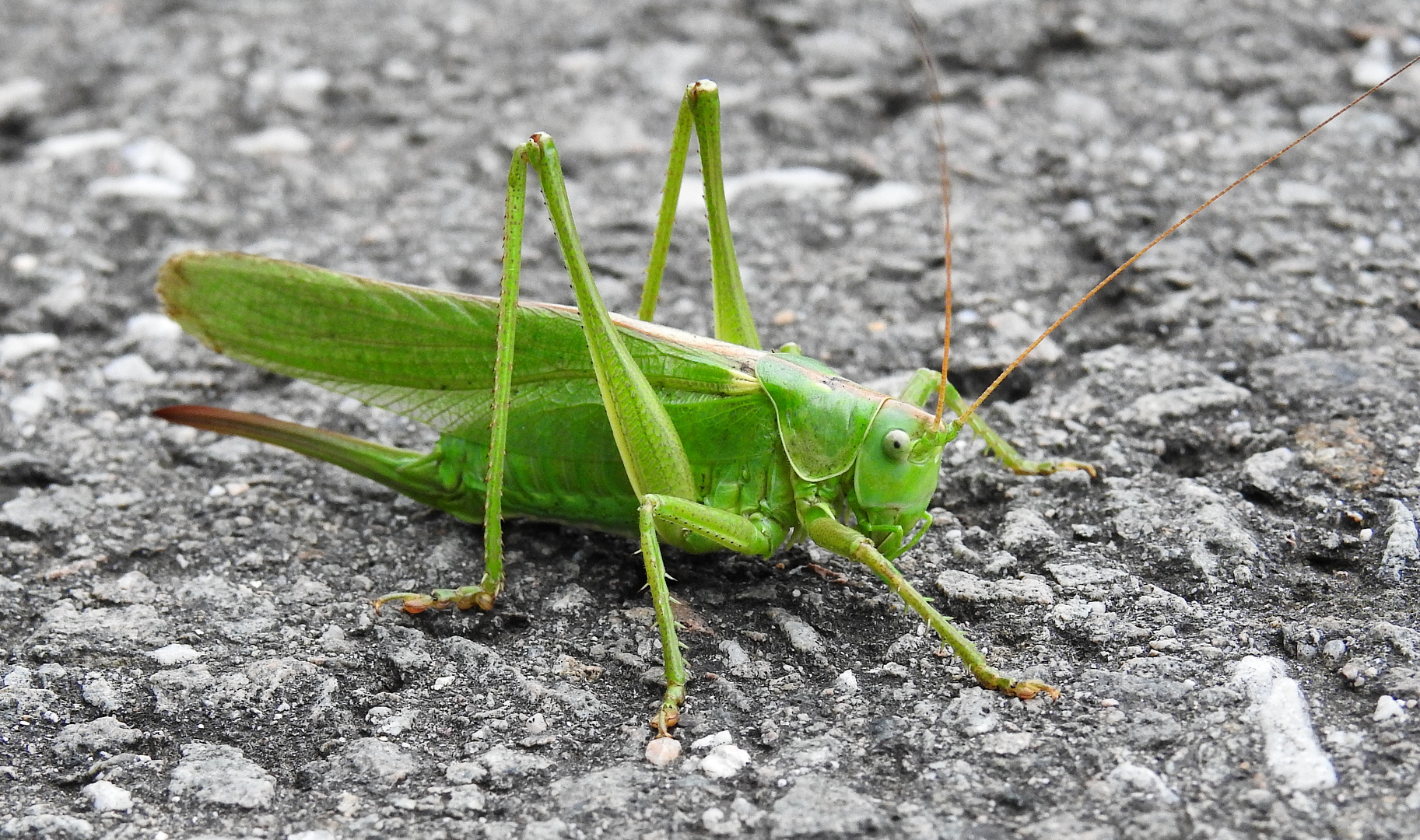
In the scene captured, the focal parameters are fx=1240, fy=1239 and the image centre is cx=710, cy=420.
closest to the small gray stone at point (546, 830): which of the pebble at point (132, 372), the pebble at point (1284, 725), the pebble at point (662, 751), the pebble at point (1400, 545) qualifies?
the pebble at point (662, 751)

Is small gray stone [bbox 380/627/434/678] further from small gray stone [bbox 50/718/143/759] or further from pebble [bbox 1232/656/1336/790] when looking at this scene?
pebble [bbox 1232/656/1336/790]

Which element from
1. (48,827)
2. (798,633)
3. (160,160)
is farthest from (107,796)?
(160,160)

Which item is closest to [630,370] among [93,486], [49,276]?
[93,486]

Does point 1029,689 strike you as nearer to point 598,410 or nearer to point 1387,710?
point 1387,710

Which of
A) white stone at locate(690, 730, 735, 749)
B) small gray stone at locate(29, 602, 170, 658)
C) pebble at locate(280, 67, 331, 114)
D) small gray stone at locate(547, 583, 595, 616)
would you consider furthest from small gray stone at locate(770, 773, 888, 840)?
pebble at locate(280, 67, 331, 114)

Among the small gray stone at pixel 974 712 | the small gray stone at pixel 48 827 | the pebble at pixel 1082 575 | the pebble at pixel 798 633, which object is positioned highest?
the pebble at pixel 1082 575

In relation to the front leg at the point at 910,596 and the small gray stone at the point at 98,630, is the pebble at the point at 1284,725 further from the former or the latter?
the small gray stone at the point at 98,630
